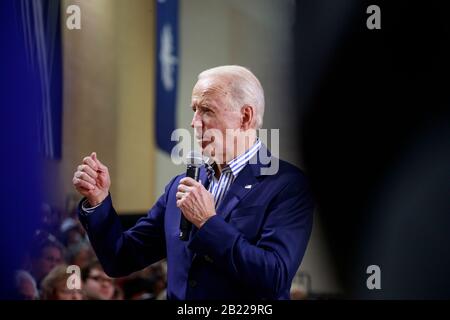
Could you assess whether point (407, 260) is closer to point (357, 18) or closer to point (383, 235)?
point (383, 235)

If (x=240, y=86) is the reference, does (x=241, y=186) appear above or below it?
below

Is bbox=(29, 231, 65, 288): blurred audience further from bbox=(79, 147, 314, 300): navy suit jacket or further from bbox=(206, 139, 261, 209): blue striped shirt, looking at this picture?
bbox=(206, 139, 261, 209): blue striped shirt

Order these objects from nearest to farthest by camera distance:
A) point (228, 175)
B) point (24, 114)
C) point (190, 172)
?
point (190, 172)
point (228, 175)
point (24, 114)

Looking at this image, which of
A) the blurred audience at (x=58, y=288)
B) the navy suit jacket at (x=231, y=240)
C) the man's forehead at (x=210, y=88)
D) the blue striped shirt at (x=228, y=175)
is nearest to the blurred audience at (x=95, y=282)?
the blurred audience at (x=58, y=288)

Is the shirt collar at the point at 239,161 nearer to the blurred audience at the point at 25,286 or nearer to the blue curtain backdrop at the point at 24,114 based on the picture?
the blue curtain backdrop at the point at 24,114

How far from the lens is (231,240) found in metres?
1.63

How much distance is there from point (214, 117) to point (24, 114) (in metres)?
1.13

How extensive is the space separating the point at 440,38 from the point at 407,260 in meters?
0.94

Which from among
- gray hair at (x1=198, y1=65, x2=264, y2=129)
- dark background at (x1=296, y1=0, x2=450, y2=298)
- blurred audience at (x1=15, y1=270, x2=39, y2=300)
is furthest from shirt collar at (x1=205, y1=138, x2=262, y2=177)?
blurred audience at (x1=15, y1=270, x2=39, y2=300)

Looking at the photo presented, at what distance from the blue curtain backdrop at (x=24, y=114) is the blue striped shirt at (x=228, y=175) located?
1.00 m

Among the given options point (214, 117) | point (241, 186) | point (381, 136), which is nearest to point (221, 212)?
point (241, 186)

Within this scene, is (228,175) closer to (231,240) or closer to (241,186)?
(241,186)

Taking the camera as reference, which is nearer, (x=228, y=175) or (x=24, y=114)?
(x=228, y=175)
